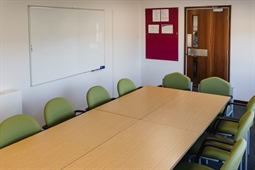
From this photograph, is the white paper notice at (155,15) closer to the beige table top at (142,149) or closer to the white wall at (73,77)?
the white wall at (73,77)

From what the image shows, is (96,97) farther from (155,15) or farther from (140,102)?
(155,15)

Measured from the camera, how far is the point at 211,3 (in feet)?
19.3

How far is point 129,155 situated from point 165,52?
477cm

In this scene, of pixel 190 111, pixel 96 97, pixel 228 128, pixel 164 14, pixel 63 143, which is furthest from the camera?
pixel 164 14

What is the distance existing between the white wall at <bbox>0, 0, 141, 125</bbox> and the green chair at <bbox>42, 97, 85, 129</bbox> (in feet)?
3.86

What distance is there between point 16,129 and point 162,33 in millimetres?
4757

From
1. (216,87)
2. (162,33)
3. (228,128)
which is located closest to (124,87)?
(216,87)

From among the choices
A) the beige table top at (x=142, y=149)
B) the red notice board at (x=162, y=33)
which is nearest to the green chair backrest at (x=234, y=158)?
the beige table top at (x=142, y=149)

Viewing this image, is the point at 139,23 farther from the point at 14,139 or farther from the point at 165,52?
the point at 14,139

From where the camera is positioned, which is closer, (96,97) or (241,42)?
(96,97)

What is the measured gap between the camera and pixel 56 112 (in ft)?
10.2

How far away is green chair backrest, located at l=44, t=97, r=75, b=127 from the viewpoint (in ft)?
9.90

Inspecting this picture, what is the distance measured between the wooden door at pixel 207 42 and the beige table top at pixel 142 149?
12.4 feet

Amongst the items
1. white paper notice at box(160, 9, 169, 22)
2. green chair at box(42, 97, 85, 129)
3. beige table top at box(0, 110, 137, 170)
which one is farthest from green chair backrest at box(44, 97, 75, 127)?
white paper notice at box(160, 9, 169, 22)
